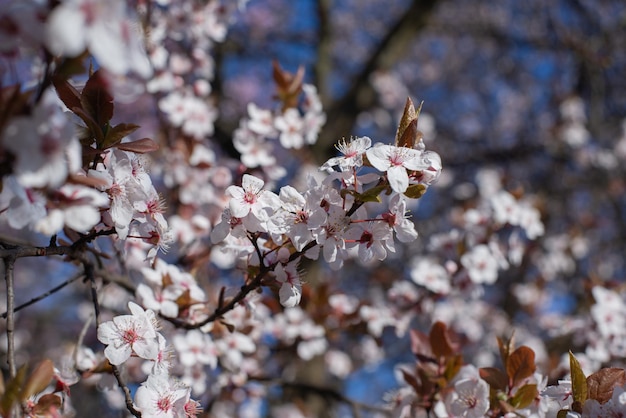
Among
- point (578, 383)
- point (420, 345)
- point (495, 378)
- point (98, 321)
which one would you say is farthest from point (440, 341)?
point (98, 321)

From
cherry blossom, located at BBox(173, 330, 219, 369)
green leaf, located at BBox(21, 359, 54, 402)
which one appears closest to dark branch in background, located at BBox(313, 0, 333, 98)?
cherry blossom, located at BBox(173, 330, 219, 369)

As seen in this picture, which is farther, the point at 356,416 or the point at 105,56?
the point at 356,416

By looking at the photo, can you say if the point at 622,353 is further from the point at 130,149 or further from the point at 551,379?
the point at 130,149

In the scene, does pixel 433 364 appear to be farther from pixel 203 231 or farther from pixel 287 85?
pixel 287 85

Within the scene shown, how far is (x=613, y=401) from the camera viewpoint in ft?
3.70

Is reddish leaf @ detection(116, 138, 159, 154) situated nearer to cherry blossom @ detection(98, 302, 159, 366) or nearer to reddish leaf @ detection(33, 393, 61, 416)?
cherry blossom @ detection(98, 302, 159, 366)

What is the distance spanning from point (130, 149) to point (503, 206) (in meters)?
1.54

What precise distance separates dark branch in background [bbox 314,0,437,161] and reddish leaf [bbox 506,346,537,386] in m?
2.83

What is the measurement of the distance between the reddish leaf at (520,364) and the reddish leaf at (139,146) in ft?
3.29

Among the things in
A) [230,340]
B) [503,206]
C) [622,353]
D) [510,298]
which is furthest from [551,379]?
[510,298]

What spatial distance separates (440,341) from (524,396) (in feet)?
1.01

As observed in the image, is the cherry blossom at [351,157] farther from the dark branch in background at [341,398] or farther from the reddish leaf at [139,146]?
the dark branch in background at [341,398]

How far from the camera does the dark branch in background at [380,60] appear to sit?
4172 millimetres

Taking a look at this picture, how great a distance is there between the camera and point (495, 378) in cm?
144
